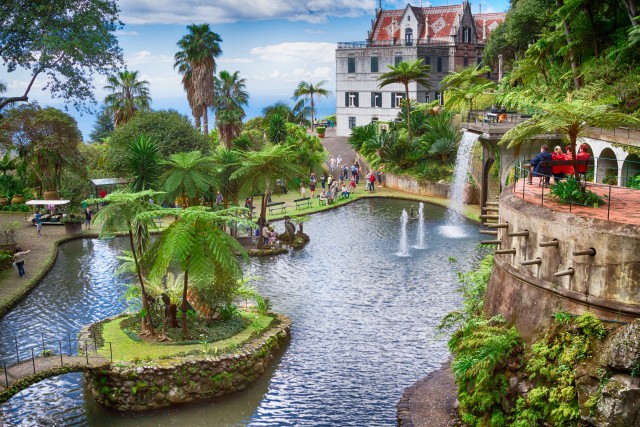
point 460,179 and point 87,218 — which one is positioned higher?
point 460,179

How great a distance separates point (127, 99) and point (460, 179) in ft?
94.1

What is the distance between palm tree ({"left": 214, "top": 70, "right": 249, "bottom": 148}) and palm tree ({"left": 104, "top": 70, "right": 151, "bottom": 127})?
6071 millimetres

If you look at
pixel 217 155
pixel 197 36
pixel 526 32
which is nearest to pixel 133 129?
pixel 217 155

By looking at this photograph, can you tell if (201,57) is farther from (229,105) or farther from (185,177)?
(185,177)

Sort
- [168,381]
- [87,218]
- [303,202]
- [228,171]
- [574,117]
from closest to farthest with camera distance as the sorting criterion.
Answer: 1. [574,117]
2. [168,381]
3. [228,171]
4. [87,218]
5. [303,202]

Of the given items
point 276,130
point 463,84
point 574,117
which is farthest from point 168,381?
point 463,84

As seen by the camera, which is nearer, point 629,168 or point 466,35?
point 629,168

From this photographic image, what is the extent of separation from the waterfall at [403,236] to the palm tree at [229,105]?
1833cm

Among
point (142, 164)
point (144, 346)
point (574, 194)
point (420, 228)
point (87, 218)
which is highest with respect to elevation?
point (142, 164)

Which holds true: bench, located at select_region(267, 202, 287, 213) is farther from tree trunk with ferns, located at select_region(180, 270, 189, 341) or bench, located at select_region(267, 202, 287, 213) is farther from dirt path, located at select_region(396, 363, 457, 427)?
dirt path, located at select_region(396, 363, 457, 427)

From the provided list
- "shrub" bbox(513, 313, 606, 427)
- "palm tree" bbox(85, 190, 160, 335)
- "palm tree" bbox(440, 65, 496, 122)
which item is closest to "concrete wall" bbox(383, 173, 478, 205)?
"palm tree" bbox(440, 65, 496, 122)

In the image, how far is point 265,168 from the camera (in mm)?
35469

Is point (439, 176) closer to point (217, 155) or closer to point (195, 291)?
point (217, 155)


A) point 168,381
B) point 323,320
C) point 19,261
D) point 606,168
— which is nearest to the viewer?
point 168,381
